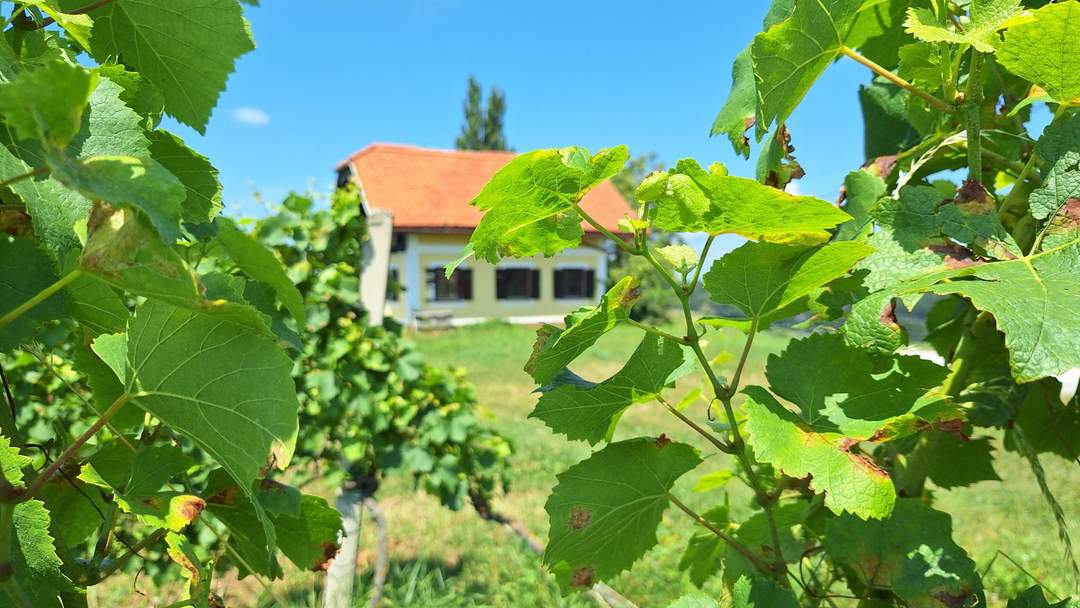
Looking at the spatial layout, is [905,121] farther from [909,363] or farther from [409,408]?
[409,408]

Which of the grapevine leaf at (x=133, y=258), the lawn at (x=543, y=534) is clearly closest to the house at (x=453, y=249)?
the lawn at (x=543, y=534)

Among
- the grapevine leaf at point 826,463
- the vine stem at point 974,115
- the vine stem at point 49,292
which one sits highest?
the vine stem at point 974,115

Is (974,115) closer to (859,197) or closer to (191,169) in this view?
(859,197)

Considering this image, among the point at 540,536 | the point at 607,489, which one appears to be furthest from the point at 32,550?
the point at 540,536

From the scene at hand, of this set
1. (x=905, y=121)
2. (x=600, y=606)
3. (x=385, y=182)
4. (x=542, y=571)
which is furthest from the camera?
(x=385, y=182)

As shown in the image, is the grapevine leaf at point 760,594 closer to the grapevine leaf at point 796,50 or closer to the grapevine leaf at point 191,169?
the grapevine leaf at point 796,50

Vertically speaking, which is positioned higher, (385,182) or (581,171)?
(385,182)

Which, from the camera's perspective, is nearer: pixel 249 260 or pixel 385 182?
pixel 249 260

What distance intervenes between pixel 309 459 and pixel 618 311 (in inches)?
125

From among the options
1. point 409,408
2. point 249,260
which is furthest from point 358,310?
point 249,260

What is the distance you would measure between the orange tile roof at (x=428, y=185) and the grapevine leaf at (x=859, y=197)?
15062 millimetres

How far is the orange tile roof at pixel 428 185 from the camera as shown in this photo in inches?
661

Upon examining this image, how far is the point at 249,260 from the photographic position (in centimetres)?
84

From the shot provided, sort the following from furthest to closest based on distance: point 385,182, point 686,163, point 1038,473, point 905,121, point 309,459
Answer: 1. point 385,182
2. point 309,459
3. point 905,121
4. point 1038,473
5. point 686,163
